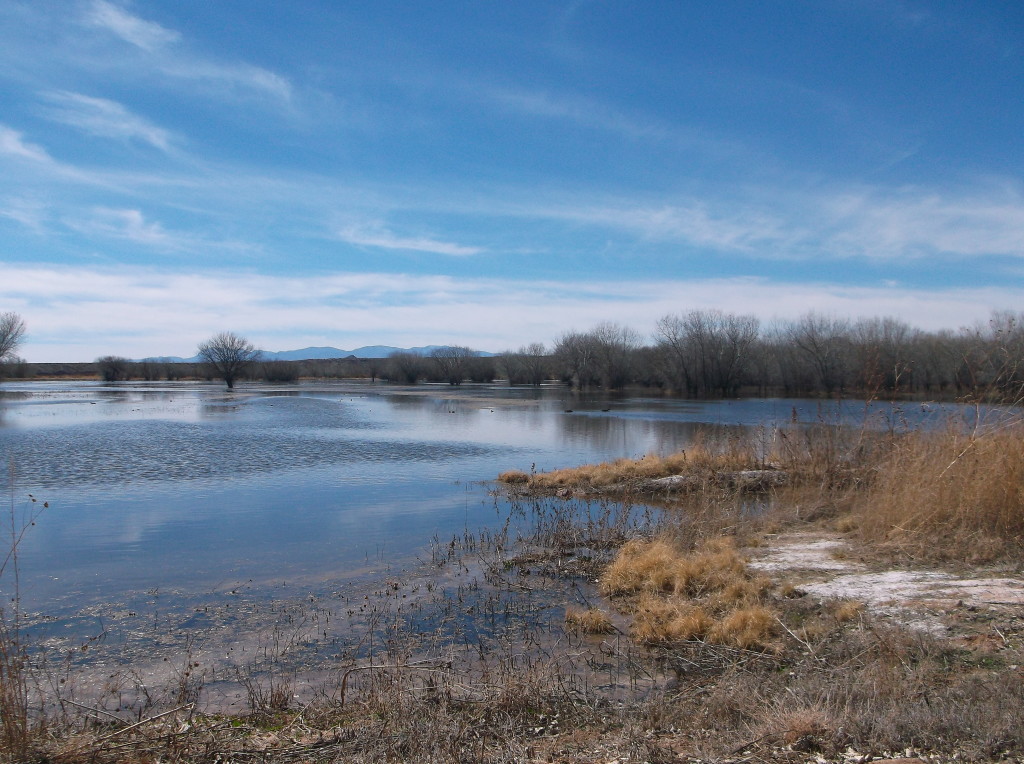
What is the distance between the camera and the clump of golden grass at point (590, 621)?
780 cm

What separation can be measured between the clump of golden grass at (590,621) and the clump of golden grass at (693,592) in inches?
14.6

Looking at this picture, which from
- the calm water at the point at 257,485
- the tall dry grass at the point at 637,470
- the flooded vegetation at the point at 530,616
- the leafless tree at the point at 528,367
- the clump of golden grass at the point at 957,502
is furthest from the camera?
the leafless tree at the point at 528,367

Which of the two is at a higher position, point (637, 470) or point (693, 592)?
point (637, 470)

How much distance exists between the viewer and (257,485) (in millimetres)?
18422

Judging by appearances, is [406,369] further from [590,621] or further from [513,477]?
[590,621]

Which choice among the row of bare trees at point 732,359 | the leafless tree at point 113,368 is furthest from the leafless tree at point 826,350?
the leafless tree at point 113,368

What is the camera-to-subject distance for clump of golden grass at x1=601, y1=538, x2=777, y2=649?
22.8 feet

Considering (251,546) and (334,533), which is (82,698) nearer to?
(251,546)

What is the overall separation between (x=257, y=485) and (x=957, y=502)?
51.9 feet

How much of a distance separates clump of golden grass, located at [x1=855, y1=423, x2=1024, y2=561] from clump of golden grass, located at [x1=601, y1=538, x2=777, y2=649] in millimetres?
2143

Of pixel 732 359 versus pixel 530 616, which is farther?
pixel 732 359

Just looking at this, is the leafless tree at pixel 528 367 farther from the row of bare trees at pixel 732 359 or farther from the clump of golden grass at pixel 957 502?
the clump of golden grass at pixel 957 502

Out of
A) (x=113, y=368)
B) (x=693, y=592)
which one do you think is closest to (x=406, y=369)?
(x=113, y=368)

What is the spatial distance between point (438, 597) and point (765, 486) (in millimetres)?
10947
